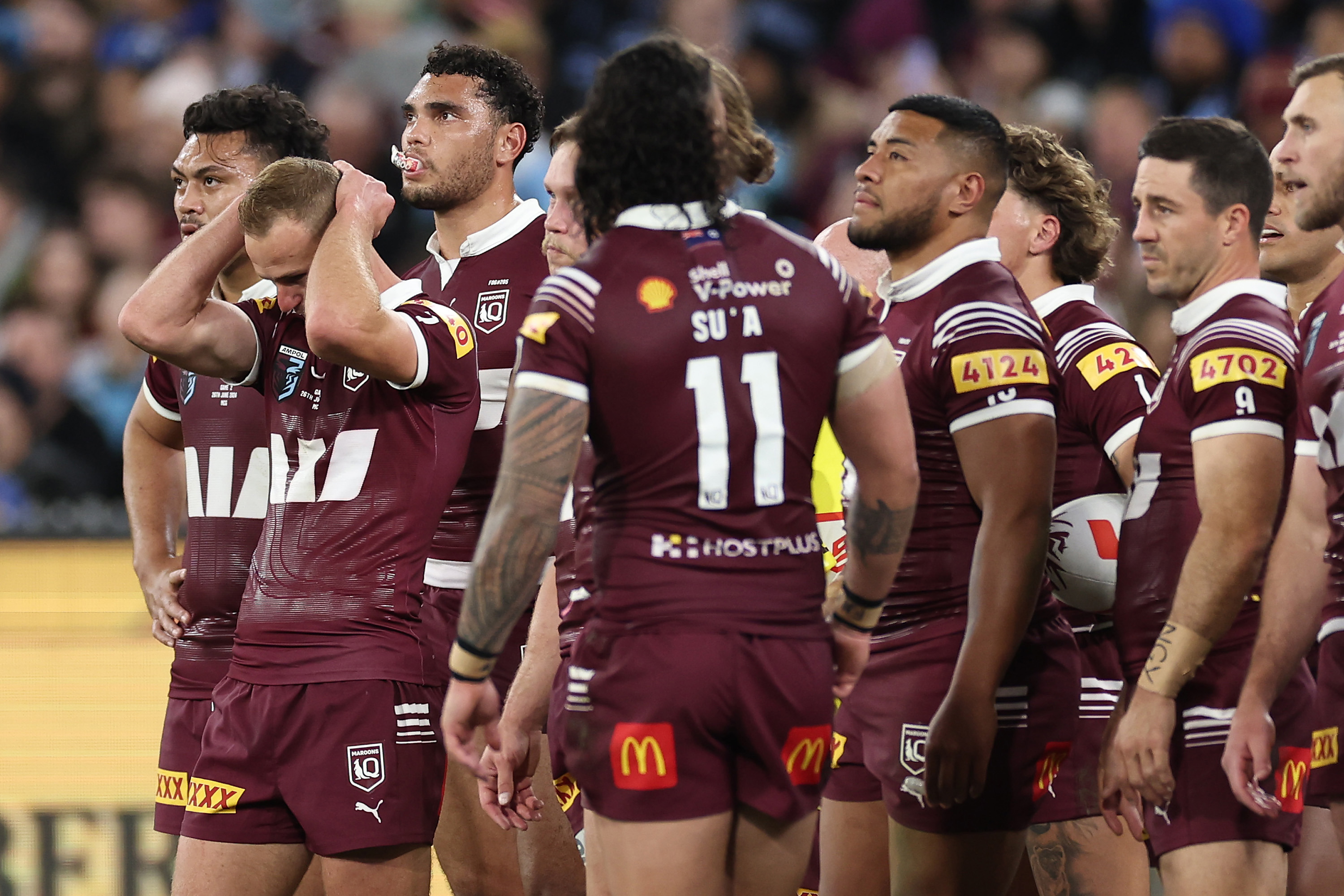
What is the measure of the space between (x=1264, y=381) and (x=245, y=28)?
9030 mm

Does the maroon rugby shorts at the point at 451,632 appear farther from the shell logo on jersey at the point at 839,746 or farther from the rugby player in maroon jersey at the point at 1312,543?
the rugby player in maroon jersey at the point at 1312,543

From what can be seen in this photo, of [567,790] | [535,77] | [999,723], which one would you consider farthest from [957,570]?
[535,77]

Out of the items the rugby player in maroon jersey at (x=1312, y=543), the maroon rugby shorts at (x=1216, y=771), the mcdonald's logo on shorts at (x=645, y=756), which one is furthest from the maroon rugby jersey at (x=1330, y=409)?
the mcdonald's logo on shorts at (x=645, y=756)

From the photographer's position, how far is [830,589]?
13.4 feet

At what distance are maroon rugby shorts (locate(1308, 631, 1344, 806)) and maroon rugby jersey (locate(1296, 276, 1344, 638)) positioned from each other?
55mm

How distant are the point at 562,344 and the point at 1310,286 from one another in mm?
3083

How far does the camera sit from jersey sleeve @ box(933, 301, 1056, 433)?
388 cm

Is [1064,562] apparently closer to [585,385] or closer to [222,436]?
[585,385]

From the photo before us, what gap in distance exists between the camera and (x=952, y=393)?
3965 mm

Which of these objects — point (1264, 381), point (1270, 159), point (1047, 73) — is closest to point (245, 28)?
point (1047, 73)

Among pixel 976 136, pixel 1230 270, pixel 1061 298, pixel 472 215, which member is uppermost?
pixel 472 215

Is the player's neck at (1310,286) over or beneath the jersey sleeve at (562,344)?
over

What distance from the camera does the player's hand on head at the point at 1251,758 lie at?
3.68 m

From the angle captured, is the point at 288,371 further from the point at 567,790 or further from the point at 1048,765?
the point at 1048,765
